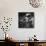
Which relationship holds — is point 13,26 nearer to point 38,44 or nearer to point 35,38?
point 35,38

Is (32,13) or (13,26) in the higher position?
(32,13)

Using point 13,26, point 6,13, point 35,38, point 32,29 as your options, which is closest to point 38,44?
point 35,38

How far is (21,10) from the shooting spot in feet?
15.3

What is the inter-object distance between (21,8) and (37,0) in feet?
2.21

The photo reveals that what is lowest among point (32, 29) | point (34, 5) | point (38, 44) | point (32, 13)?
point (38, 44)

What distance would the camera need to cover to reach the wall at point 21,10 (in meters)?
4.62

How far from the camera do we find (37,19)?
464 cm

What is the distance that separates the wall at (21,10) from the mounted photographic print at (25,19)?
0.11m

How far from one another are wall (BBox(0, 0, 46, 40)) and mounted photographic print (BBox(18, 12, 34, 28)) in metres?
0.11

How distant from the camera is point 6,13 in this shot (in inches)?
184

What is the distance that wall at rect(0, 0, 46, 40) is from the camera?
15.2 ft

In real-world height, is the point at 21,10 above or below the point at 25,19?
above

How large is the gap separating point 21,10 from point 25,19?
363 mm

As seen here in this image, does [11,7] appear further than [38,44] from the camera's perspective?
Yes
